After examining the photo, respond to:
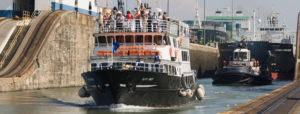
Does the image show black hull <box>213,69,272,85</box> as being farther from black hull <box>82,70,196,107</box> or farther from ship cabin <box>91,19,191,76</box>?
black hull <box>82,70,196,107</box>

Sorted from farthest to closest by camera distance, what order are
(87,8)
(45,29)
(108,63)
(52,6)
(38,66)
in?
(87,8) < (52,6) < (45,29) < (38,66) < (108,63)

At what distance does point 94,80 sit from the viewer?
2914 cm

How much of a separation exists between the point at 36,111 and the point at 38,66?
17.3 metres

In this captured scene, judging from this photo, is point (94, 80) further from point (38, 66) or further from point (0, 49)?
point (0, 49)

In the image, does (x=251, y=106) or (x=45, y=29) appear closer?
(x=251, y=106)

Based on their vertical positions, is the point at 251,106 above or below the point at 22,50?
below

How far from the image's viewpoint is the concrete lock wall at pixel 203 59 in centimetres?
8743

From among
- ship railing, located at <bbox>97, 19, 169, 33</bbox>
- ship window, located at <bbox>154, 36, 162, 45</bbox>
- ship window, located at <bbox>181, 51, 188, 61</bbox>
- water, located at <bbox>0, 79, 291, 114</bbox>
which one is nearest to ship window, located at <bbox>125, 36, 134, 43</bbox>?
ship railing, located at <bbox>97, 19, 169, 33</bbox>

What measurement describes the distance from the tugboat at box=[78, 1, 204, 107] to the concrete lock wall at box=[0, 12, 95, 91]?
1186 cm

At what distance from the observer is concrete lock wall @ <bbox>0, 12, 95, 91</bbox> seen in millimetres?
44650

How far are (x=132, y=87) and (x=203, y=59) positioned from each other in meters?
68.9

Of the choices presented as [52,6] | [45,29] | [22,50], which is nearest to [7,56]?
[22,50]

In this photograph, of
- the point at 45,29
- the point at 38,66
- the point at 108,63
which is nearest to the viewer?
the point at 108,63

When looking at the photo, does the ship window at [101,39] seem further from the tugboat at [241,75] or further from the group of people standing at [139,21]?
the tugboat at [241,75]
